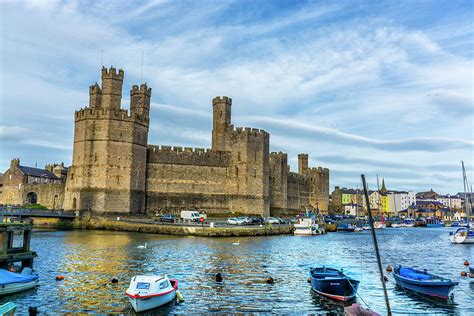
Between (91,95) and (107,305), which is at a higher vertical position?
(91,95)

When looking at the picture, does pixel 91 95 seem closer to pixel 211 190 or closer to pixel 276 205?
pixel 211 190

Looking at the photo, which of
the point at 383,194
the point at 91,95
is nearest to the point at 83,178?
the point at 91,95

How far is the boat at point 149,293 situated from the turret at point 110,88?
125ft

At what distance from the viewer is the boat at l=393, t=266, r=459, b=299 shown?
16328 millimetres

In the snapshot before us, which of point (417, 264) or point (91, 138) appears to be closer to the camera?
point (417, 264)

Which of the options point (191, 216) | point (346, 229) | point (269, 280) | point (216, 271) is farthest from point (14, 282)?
point (346, 229)

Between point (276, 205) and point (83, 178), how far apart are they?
29.4 metres

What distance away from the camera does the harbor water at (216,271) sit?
49.6 feet

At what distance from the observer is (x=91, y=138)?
4916 cm

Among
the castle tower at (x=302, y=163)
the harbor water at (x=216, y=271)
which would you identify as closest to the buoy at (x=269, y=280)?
the harbor water at (x=216, y=271)

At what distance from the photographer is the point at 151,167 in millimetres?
54469

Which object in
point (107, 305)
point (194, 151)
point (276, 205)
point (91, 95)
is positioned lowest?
point (107, 305)

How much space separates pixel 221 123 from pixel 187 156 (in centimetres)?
730

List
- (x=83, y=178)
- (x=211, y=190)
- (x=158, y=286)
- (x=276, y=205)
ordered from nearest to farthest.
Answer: (x=158, y=286)
(x=83, y=178)
(x=211, y=190)
(x=276, y=205)
